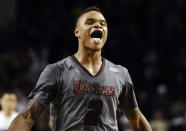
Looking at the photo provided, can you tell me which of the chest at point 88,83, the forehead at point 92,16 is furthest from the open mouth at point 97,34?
the chest at point 88,83

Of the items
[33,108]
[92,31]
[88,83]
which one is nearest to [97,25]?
[92,31]

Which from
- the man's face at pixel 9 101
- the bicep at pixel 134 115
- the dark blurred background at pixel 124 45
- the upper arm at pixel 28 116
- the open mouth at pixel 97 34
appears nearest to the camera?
the upper arm at pixel 28 116

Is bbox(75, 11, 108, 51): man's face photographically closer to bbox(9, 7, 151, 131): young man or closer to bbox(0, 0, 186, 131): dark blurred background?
bbox(9, 7, 151, 131): young man

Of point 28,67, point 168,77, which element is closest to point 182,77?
point 168,77

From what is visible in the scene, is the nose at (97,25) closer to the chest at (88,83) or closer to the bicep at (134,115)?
the chest at (88,83)

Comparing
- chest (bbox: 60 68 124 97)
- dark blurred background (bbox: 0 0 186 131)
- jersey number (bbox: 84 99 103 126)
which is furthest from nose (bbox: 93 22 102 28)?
dark blurred background (bbox: 0 0 186 131)

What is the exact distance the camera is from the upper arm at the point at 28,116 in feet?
10.0

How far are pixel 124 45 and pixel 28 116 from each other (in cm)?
727

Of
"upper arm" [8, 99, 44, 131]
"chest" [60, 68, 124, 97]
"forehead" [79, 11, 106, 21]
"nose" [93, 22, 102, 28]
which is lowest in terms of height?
"upper arm" [8, 99, 44, 131]

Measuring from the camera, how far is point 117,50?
10070mm

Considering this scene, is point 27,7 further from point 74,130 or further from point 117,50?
point 74,130

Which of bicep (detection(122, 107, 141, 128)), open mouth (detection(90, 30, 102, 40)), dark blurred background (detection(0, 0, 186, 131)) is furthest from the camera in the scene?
dark blurred background (detection(0, 0, 186, 131))

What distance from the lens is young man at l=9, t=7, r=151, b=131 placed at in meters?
3.12

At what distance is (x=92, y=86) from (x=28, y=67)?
6407mm
